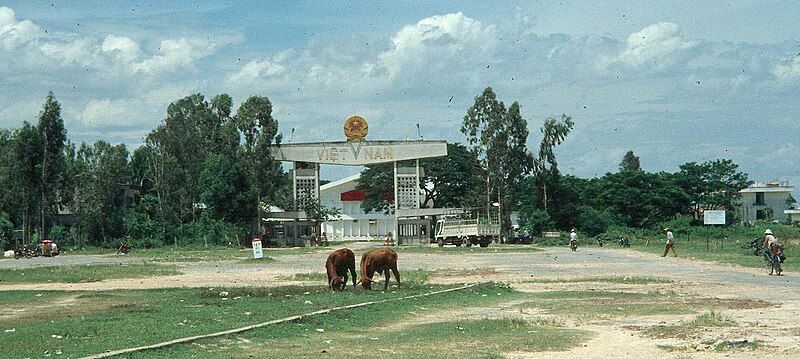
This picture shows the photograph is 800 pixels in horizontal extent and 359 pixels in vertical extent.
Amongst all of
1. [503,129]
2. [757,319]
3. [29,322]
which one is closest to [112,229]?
[503,129]

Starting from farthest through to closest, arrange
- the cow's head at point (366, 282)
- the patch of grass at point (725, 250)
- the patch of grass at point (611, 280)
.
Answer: the patch of grass at point (725, 250)
the patch of grass at point (611, 280)
the cow's head at point (366, 282)

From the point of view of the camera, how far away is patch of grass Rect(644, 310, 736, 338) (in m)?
17.3

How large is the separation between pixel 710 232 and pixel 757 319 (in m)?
72.1

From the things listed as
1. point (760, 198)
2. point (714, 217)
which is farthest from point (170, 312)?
point (760, 198)

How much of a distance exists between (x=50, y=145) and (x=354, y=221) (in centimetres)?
4340

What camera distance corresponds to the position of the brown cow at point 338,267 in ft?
95.8

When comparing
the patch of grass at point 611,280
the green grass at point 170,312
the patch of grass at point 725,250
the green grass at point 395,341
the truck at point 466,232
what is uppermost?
the truck at point 466,232

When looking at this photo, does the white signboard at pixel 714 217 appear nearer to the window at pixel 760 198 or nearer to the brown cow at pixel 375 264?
the brown cow at pixel 375 264

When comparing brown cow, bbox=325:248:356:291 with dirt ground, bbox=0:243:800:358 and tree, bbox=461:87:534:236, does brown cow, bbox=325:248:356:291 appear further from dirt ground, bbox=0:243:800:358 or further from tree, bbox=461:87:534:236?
tree, bbox=461:87:534:236

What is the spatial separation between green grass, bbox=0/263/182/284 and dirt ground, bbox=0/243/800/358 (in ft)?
4.97

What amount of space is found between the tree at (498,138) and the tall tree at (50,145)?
109 feet

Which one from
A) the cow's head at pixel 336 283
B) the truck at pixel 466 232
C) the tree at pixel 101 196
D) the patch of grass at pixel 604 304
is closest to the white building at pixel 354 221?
the tree at pixel 101 196

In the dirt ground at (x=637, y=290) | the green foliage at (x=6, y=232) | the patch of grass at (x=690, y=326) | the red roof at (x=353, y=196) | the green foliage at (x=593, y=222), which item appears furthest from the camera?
the red roof at (x=353, y=196)

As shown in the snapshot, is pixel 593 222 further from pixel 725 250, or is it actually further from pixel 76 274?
pixel 76 274
